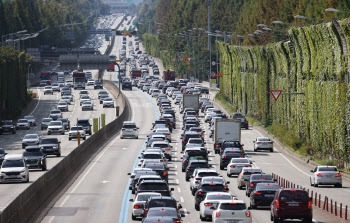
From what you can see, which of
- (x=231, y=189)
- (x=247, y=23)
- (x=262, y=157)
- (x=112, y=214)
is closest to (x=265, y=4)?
(x=247, y=23)

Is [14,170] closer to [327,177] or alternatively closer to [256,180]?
[256,180]

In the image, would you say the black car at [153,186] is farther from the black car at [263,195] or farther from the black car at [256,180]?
the black car at [256,180]

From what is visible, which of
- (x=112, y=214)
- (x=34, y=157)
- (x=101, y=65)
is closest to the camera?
(x=112, y=214)

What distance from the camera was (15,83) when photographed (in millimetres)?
126250

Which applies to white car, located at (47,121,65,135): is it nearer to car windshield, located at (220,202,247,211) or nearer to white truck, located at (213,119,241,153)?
white truck, located at (213,119,241,153)

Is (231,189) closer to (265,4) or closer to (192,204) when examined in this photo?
(192,204)

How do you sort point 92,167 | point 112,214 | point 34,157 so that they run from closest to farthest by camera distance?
point 112,214 < point 34,157 < point 92,167

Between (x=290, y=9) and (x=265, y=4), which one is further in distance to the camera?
(x=265, y=4)

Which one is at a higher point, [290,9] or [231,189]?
[290,9]

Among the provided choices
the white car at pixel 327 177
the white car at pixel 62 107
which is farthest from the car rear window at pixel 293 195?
the white car at pixel 62 107

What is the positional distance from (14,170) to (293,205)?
70.6 ft

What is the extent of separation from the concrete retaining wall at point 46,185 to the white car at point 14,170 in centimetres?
211

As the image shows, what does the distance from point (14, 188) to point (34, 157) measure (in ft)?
26.5

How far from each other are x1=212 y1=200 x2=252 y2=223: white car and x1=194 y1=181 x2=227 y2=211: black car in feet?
21.7
